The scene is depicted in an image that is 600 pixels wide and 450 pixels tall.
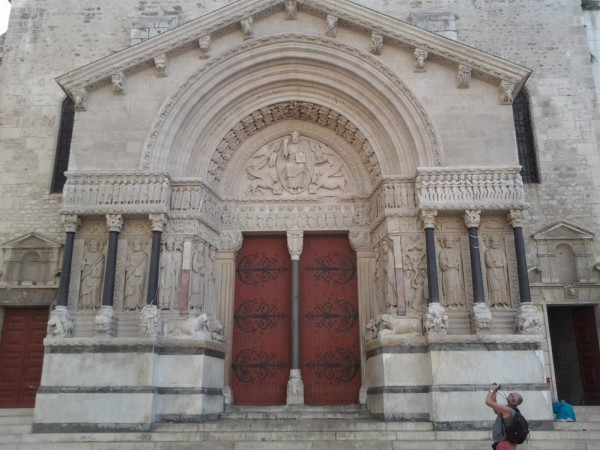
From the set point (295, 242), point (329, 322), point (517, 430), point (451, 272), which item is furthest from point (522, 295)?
point (517, 430)

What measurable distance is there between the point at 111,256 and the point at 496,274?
759 cm

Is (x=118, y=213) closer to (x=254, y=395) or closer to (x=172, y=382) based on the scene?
(x=172, y=382)

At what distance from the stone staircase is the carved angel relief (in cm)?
536

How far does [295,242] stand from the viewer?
12.6 meters

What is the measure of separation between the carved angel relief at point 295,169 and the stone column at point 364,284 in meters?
1.28

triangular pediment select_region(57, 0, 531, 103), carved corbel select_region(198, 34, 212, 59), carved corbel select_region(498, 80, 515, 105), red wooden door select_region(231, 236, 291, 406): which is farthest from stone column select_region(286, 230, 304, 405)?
carved corbel select_region(498, 80, 515, 105)

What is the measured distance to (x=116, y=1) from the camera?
16.1m

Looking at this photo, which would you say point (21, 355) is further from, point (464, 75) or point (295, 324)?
point (464, 75)

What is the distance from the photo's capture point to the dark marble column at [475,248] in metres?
10.7

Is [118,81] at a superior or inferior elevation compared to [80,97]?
superior

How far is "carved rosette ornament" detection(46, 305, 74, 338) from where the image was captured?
10.4 m

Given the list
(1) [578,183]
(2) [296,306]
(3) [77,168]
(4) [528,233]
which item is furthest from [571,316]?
(3) [77,168]

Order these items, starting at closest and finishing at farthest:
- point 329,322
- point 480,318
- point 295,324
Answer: point 480,318 → point 295,324 → point 329,322

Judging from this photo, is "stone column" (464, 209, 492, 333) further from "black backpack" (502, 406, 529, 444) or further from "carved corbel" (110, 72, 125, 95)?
"carved corbel" (110, 72, 125, 95)
